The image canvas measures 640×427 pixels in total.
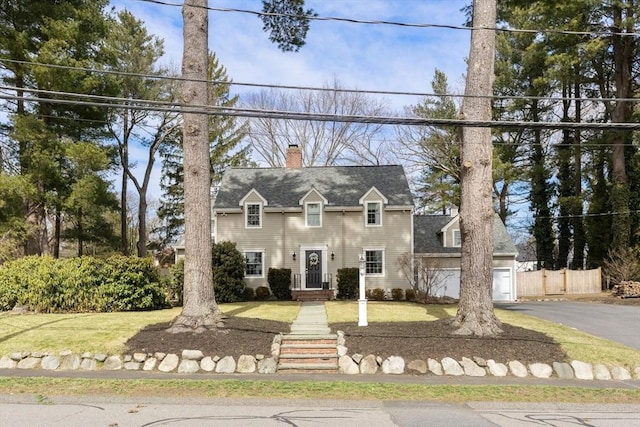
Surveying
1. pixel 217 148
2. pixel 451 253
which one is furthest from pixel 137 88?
pixel 451 253

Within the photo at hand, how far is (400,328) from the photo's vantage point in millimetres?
11727

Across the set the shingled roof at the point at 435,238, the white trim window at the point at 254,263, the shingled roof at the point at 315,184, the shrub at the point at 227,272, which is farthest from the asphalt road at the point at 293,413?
the shingled roof at the point at 435,238

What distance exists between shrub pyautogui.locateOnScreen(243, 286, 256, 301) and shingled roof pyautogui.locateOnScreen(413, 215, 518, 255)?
968 centimetres

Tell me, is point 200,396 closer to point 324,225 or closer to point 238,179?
point 324,225

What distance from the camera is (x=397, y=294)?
24.4 metres

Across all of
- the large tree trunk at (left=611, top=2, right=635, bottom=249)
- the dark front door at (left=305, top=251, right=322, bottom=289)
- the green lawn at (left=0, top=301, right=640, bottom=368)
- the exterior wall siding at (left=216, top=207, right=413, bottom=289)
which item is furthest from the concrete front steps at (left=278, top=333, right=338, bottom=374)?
the large tree trunk at (left=611, top=2, right=635, bottom=249)

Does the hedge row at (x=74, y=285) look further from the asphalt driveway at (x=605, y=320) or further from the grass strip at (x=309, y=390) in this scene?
the asphalt driveway at (x=605, y=320)

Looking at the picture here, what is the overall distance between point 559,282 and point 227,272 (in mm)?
21272

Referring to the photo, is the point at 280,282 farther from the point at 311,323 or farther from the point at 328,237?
the point at 311,323

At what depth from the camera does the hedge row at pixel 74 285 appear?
15.4 meters

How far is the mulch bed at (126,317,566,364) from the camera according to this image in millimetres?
9758

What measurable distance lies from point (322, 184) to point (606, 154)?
1929cm

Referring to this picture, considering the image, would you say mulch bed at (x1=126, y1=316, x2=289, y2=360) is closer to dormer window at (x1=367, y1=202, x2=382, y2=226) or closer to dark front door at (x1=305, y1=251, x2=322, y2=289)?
dark front door at (x1=305, y1=251, x2=322, y2=289)

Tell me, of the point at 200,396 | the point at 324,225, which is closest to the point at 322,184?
the point at 324,225
